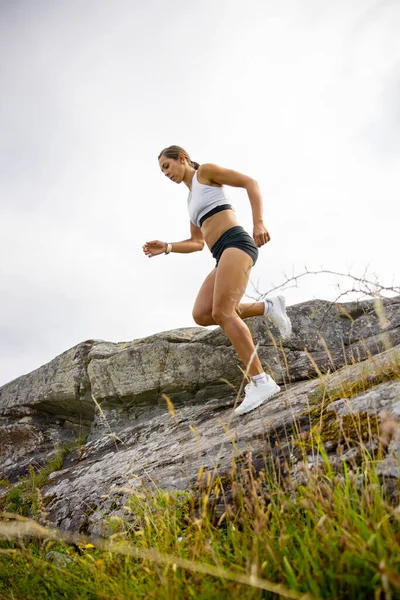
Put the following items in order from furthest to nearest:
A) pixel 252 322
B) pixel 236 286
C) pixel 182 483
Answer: pixel 252 322 < pixel 236 286 < pixel 182 483

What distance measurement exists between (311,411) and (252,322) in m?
2.60

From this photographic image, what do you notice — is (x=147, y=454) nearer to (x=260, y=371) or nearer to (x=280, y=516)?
(x=260, y=371)

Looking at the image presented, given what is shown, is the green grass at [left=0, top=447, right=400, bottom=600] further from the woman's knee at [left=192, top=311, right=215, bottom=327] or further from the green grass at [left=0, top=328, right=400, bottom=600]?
the woman's knee at [left=192, top=311, right=215, bottom=327]

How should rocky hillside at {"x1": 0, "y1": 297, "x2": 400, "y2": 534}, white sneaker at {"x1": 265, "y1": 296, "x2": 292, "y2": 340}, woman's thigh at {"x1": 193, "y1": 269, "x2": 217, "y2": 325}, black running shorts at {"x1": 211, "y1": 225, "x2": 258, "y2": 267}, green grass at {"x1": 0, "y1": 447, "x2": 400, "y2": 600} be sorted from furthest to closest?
1. white sneaker at {"x1": 265, "y1": 296, "x2": 292, "y2": 340}
2. woman's thigh at {"x1": 193, "y1": 269, "x2": 217, "y2": 325}
3. black running shorts at {"x1": 211, "y1": 225, "x2": 258, "y2": 267}
4. rocky hillside at {"x1": 0, "y1": 297, "x2": 400, "y2": 534}
5. green grass at {"x1": 0, "y1": 447, "x2": 400, "y2": 600}

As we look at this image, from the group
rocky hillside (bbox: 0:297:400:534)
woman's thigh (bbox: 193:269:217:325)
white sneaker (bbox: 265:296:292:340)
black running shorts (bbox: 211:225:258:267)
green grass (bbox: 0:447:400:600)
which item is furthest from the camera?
white sneaker (bbox: 265:296:292:340)

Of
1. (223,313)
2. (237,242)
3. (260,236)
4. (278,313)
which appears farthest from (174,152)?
(278,313)

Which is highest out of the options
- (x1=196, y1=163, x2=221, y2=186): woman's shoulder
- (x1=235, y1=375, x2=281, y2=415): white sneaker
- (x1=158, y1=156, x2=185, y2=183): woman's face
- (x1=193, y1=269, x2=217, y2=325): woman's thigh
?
(x1=158, y1=156, x2=185, y2=183): woman's face

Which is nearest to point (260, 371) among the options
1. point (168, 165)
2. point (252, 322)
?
point (252, 322)

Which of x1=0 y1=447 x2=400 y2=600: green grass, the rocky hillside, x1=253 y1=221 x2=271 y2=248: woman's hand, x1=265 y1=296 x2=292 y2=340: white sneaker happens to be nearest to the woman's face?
x1=253 y1=221 x2=271 y2=248: woman's hand

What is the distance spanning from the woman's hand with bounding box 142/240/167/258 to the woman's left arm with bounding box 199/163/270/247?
1.05 meters

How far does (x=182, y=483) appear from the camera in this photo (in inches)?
120

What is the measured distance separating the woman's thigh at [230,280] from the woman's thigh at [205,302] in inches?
18.2

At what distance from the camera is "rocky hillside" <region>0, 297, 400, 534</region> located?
3195 mm

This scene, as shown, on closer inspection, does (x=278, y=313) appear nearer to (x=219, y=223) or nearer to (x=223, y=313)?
(x=223, y=313)
